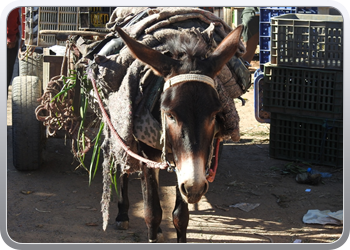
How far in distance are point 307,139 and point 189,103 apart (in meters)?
3.17

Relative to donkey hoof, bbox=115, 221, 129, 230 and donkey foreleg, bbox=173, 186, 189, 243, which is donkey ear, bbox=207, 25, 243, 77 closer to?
donkey foreleg, bbox=173, 186, 189, 243

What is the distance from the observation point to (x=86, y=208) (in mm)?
4480

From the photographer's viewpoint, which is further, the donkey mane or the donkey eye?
the donkey mane

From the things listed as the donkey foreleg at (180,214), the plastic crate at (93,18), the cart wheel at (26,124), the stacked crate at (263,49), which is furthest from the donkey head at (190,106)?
the stacked crate at (263,49)

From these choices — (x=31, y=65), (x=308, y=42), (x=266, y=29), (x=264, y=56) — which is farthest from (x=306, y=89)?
(x=31, y=65)

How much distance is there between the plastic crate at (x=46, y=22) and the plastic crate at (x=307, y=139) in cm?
259

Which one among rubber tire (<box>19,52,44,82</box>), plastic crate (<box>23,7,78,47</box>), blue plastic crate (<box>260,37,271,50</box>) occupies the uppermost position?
plastic crate (<box>23,7,78,47</box>)

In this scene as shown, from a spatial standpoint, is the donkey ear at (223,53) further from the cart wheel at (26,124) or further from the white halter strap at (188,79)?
the cart wheel at (26,124)

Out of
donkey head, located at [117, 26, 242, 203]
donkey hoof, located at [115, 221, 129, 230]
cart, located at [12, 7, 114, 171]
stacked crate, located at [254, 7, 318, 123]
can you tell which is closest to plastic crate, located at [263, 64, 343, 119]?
stacked crate, located at [254, 7, 318, 123]

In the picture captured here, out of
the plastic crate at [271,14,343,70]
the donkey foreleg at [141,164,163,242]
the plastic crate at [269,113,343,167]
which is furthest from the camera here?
the plastic crate at [269,113,343,167]

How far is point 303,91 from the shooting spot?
5453 millimetres

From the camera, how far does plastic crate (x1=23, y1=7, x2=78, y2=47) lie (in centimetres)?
522

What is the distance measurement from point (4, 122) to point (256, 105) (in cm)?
368

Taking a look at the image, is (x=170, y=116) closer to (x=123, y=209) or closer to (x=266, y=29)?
(x=123, y=209)
